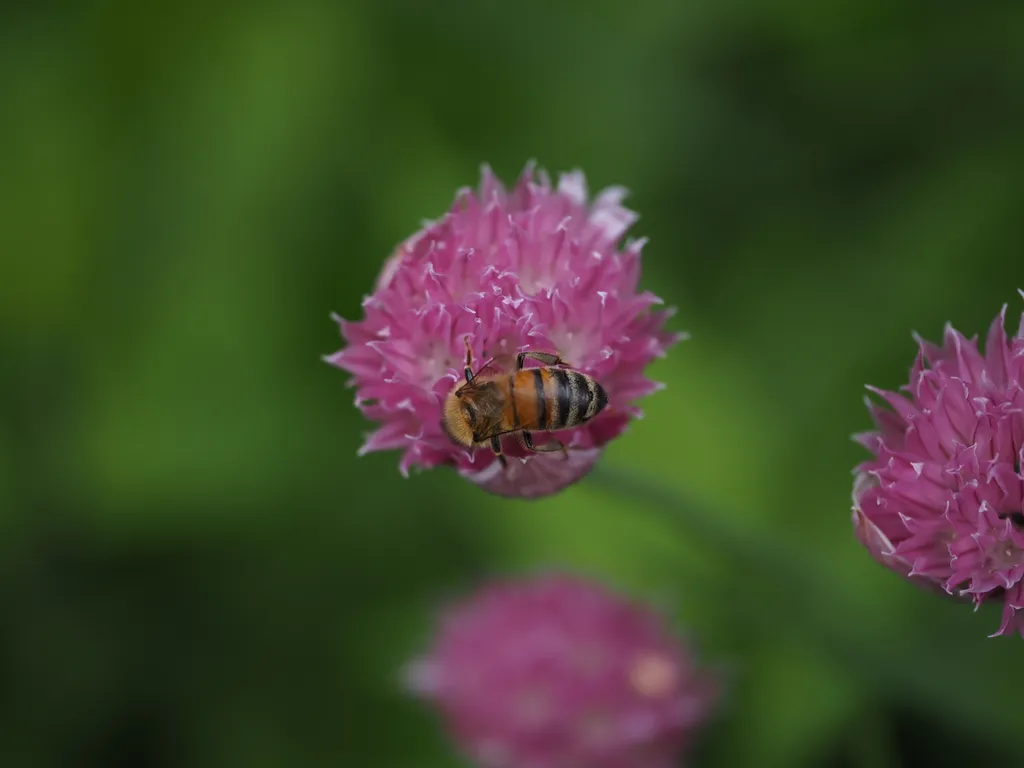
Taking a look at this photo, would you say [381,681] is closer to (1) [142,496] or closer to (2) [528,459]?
(1) [142,496]

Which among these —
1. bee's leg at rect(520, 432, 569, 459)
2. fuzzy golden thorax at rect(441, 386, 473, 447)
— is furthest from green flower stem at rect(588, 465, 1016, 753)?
fuzzy golden thorax at rect(441, 386, 473, 447)

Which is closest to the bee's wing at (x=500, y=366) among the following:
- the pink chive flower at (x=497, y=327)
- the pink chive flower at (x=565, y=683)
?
the pink chive flower at (x=497, y=327)

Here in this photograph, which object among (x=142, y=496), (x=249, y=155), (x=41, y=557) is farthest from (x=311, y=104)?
(x=41, y=557)

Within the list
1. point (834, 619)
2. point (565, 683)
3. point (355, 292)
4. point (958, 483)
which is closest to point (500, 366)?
point (958, 483)

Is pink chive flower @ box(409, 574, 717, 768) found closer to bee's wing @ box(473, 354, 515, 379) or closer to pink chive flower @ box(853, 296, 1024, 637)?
bee's wing @ box(473, 354, 515, 379)

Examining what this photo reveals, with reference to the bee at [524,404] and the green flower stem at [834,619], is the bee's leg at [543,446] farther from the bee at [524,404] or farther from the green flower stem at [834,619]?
the green flower stem at [834,619]
